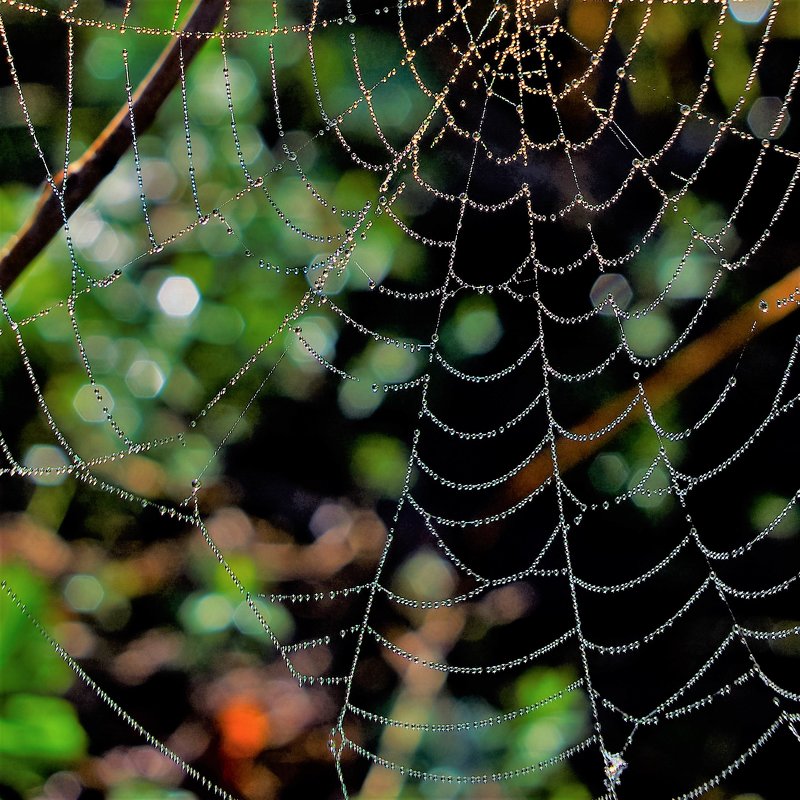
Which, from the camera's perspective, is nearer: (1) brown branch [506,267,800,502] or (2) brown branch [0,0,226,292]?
(2) brown branch [0,0,226,292]

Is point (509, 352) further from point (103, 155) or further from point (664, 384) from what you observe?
point (103, 155)

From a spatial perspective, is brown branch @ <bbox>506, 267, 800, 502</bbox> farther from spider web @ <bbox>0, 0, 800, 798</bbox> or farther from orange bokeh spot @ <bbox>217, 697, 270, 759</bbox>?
orange bokeh spot @ <bbox>217, 697, 270, 759</bbox>

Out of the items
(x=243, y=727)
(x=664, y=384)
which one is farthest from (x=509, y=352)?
(x=243, y=727)

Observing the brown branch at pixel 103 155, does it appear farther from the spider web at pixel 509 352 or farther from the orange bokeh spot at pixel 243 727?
the orange bokeh spot at pixel 243 727

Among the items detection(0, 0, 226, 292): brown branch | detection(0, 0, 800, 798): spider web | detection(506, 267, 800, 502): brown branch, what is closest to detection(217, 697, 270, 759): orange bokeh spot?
detection(0, 0, 800, 798): spider web

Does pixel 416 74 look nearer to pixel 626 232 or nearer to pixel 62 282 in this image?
pixel 626 232

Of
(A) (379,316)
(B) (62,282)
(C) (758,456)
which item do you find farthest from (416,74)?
(C) (758,456)
